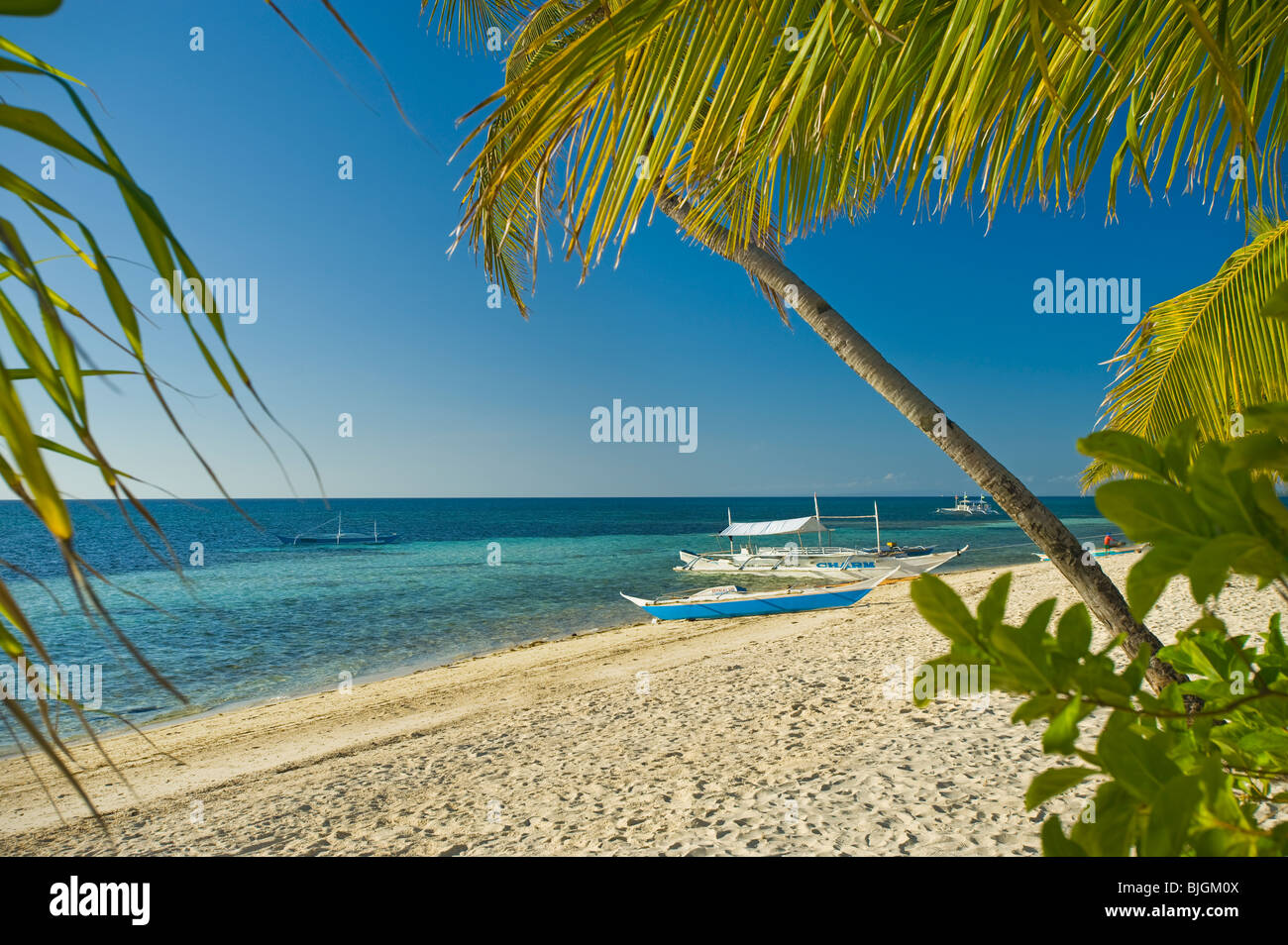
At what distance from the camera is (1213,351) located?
305 cm

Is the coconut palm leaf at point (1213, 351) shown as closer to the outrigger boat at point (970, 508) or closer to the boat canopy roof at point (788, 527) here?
the boat canopy roof at point (788, 527)

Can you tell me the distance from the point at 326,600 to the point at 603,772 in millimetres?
25144

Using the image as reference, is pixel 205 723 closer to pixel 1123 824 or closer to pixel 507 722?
pixel 507 722

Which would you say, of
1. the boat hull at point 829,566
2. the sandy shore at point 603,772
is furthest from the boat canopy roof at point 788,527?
the sandy shore at point 603,772

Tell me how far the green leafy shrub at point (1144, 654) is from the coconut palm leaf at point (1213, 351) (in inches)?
106

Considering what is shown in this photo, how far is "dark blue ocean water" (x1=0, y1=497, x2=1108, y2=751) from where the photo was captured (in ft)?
50.4

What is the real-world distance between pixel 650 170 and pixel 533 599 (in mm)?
26675

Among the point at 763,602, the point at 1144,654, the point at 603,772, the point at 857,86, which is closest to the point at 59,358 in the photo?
the point at 1144,654

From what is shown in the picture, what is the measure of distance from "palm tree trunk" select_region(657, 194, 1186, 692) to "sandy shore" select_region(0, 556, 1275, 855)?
1725 millimetres

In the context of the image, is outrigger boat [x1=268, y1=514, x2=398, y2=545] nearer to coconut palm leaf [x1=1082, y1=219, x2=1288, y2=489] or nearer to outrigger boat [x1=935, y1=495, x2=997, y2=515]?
coconut palm leaf [x1=1082, y1=219, x2=1288, y2=489]

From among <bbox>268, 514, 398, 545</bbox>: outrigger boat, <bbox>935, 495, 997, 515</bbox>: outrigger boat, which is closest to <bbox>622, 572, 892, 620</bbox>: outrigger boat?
<bbox>268, 514, 398, 545</bbox>: outrigger boat

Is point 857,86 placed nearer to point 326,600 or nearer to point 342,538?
Result: point 326,600
